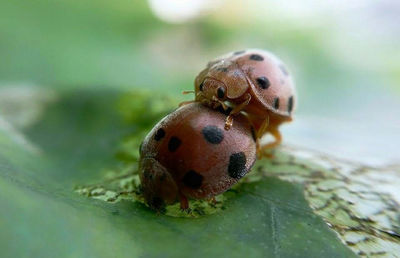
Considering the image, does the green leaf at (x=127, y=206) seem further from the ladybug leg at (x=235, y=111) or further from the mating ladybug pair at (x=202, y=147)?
the ladybug leg at (x=235, y=111)

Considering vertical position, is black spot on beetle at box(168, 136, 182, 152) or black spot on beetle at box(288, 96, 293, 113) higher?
black spot on beetle at box(288, 96, 293, 113)

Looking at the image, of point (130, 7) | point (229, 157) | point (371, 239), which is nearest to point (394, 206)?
point (371, 239)

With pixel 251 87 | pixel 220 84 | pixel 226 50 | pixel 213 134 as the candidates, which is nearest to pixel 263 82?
pixel 251 87

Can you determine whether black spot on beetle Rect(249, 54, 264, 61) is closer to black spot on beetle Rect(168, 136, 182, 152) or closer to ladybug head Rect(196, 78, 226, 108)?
ladybug head Rect(196, 78, 226, 108)

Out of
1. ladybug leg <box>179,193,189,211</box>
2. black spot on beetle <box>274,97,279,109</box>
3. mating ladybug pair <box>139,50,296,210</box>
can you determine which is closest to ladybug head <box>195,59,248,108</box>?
mating ladybug pair <box>139,50,296,210</box>

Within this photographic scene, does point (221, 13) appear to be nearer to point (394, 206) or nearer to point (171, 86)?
point (171, 86)

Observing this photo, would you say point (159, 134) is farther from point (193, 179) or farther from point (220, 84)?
point (220, 84)

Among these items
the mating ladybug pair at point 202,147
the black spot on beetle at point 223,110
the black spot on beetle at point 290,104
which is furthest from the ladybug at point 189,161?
the black spot on beetle at point 290,104
